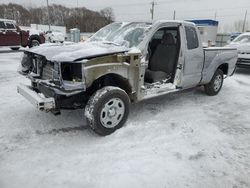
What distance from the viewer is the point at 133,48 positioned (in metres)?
4.89

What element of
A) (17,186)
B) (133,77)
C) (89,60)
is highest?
(89,60)

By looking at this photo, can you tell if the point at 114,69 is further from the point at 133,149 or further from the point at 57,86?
the point at 133,149

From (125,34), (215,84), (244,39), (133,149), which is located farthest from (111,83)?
(244,39)

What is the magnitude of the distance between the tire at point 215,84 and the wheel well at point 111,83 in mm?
3101

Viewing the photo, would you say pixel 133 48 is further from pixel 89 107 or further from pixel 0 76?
pixel 0 76

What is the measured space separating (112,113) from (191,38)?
2752mm

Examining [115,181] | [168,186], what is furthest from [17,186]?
[168,186]

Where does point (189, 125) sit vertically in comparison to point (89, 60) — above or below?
below

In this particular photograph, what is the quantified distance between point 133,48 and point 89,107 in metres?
1.39

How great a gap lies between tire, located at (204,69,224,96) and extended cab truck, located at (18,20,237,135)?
546 mm

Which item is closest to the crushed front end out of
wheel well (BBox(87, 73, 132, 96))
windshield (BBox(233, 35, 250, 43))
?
wheel well (BBox(87, 73, 132, 96))

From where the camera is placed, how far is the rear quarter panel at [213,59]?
6.54m

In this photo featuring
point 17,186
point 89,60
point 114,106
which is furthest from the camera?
point 114,106

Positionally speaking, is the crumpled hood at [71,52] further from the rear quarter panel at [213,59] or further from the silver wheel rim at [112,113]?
the rear quarter panel at [213,59]
